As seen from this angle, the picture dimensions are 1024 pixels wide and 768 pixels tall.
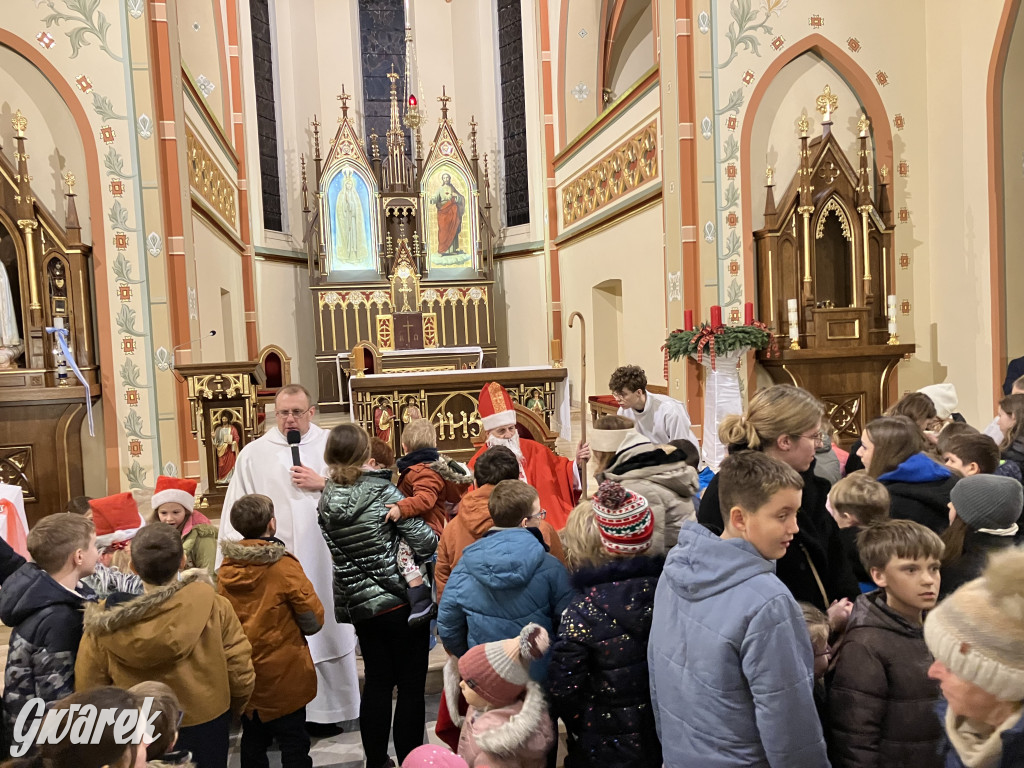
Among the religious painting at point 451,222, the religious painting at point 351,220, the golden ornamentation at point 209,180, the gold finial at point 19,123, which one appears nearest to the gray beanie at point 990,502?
the gold finial at point 19,123

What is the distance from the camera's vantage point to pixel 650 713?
79.5 inches

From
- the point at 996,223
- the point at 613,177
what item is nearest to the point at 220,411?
the point at 613,177

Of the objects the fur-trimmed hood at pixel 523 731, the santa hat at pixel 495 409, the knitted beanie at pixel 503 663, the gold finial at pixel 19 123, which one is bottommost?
the fur-trimmed hood at pixel 523 731

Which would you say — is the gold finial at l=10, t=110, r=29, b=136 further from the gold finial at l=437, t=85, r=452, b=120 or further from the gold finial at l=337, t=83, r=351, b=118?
the gold finial at l=437, t=85, r=452, b=120

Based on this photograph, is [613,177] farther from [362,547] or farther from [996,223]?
[362,547]

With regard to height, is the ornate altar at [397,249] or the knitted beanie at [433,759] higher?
the ornate altar at [397,249]

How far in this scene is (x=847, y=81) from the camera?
790cm

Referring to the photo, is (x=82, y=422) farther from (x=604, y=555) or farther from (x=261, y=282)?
(x=261, y=282)

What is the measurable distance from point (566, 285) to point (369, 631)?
36.9 ft

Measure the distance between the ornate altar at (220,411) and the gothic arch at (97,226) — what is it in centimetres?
98

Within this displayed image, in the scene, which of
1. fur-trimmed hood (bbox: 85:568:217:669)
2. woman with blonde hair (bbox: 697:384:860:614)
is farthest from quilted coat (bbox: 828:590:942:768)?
fur-trimmed hood (bbox: 85:568:217:669)

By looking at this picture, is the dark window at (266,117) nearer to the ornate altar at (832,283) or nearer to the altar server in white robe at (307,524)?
the ornate altar at (832,283)

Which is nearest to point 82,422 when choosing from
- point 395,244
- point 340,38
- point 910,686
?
point 910,686

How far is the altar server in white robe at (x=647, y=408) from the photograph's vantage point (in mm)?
4539
